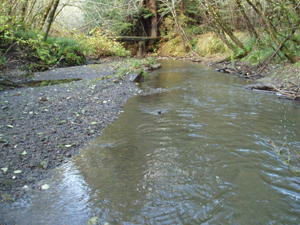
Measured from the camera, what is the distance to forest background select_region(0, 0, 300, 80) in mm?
8167

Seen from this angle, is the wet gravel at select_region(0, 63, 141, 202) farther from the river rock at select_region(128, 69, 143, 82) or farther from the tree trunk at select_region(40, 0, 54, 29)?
the tree trunk at select_region(40, 0, 54, 29)

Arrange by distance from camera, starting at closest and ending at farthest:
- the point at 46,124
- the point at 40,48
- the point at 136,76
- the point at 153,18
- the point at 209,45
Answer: the point at 46,124 < the point at 136,76 < the point at 40,48 < the point at 209,45 < the point at 153,18

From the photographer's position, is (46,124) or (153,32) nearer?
(46,124)

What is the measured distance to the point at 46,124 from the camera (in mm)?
3996

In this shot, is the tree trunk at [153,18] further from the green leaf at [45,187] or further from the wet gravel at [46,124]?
the green leaf at [45,187]

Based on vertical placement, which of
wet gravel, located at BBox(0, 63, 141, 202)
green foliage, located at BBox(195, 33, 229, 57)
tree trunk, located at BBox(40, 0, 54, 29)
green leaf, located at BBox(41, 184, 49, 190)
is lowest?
green leaf, located at BBox(41, 184, 49, 190)

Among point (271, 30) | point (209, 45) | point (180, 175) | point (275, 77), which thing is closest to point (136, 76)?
point (275, 77)

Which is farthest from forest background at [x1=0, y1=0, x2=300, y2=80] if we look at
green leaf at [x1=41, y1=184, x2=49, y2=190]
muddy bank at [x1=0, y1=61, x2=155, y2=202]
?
green leaf at [x1=41, y1=184, x2=49, y2=190]

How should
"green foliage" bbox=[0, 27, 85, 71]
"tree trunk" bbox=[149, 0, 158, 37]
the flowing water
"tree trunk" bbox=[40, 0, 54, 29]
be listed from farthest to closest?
"tree trunk" bbox=[149, 0, 158, 37] < "tree trunk" bbox=[40, 0, 54, 29] < "green foliage" bbox=[0, 27, 85, 71] < the flowing water

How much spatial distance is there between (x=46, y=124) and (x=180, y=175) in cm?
262

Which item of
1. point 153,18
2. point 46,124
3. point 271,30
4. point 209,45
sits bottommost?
point 46,124

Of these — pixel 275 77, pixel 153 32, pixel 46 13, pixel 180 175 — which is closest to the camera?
pixel 180 175

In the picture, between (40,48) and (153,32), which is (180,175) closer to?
(40,48)

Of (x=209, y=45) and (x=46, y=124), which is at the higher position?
(x=209, y=45)
